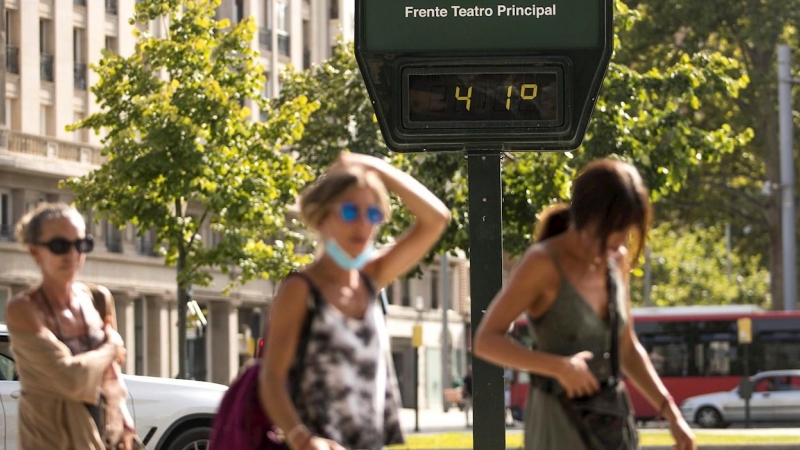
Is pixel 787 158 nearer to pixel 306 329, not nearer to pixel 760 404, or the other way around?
pixel 760 404

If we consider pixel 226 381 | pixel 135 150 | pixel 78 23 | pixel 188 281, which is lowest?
pixel 226 381

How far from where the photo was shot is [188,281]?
29.5 metres

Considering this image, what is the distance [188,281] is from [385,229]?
3385 mm

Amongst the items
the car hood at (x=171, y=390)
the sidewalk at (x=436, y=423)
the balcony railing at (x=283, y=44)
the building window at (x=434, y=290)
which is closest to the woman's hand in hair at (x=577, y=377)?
the car hood at (x=171, y=390)

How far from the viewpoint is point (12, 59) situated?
4841 cm

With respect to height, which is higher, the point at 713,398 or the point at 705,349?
the point at 705,349

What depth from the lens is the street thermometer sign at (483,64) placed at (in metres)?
8.51

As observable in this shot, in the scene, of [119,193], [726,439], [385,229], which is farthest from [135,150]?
[726,439]

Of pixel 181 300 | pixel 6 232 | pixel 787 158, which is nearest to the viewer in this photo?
pixel 181 300

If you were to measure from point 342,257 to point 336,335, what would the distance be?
0.21 meters

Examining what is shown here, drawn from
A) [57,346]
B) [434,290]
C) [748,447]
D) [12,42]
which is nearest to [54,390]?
[57,346]

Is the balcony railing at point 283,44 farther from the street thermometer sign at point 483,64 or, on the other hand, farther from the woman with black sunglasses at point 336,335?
the woman with black sunglasses at point 336,335

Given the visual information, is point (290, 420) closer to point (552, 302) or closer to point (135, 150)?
point (552, 302)

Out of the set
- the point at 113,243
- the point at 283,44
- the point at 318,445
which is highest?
the point at 283,44
